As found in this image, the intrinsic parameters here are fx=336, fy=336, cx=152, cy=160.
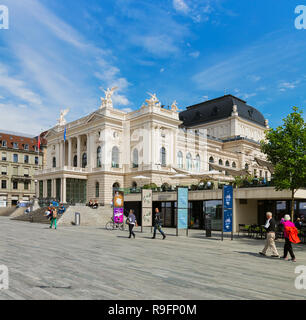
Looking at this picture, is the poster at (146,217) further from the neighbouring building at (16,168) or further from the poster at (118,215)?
the neighbouring building at (16,168)

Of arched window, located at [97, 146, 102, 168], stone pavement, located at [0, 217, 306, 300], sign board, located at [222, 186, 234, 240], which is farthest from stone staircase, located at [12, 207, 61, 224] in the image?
stone pavement, located at [0, 217, 306, 300]

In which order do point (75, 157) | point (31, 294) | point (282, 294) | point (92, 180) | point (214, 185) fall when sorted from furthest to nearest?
point (75, 157) → point (92, 180) → point (214, 185) → point (282, 294) → point (31, 294)

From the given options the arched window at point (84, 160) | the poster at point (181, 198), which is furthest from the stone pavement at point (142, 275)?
the arched window at point (84, 160)

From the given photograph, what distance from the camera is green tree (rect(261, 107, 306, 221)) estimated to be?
63.3 feet

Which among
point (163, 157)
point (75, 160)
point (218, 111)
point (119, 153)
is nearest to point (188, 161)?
point (163, 157)

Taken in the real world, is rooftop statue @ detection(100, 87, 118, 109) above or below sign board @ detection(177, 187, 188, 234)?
above

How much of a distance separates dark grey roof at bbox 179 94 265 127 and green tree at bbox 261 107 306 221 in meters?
62.7

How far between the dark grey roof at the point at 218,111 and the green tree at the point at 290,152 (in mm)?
62683

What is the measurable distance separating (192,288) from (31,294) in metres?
3.60

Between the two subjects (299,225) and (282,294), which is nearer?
(282,294)

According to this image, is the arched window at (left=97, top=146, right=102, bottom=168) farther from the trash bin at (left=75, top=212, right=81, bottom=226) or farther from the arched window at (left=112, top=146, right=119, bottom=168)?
the trash bin at (left=75, top=212, right=81, bottom=226)

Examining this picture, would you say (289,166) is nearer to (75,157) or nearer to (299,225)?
(299,225)
